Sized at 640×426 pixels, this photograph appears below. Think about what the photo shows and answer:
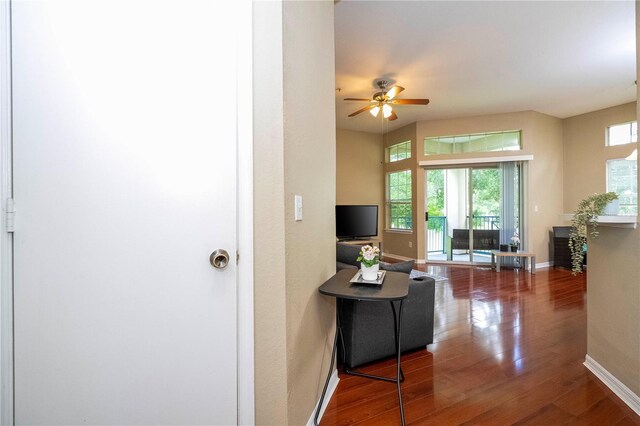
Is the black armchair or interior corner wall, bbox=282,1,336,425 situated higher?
interior corner wall, bbox=282,1,336,425

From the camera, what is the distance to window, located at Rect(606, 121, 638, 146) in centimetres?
532

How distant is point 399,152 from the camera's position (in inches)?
285

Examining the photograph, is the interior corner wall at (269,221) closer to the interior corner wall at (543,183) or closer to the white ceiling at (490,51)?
the white ceiling at (490,51)

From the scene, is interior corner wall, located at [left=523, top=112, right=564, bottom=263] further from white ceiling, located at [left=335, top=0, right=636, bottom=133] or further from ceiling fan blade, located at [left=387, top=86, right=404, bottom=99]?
ceiling fan blade, located at [left=387, top=86, right=404, bottom=99]

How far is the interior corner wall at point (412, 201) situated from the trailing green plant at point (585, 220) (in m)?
4.59

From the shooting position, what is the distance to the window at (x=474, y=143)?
5992mm

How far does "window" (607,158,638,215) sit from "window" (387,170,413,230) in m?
3.72

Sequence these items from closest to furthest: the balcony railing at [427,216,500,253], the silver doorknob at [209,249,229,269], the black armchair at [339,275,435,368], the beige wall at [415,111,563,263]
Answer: the silver doorknob at [209,249,229,269] → the black armchair at [339,275,435,368] → the beige wall at [415,111,563,263] → the balcony railing at [427,216,500,253]

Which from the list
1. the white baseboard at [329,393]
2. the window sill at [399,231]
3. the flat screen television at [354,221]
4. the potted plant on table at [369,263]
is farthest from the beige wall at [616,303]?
the window sill at [399,231]

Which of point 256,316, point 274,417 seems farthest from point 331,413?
point 256,316

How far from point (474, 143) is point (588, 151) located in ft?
7.18

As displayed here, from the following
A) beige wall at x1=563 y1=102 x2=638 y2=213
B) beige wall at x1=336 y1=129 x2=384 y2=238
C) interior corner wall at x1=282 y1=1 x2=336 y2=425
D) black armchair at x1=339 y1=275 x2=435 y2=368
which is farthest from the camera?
beige wall at x1=336 y1=129 x2=384 y2=238

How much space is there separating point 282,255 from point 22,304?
909 millimetres

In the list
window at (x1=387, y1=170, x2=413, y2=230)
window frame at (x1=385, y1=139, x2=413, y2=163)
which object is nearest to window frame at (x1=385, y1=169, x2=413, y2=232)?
window at (x1=387, y1=170, x2=413, y2=230)
